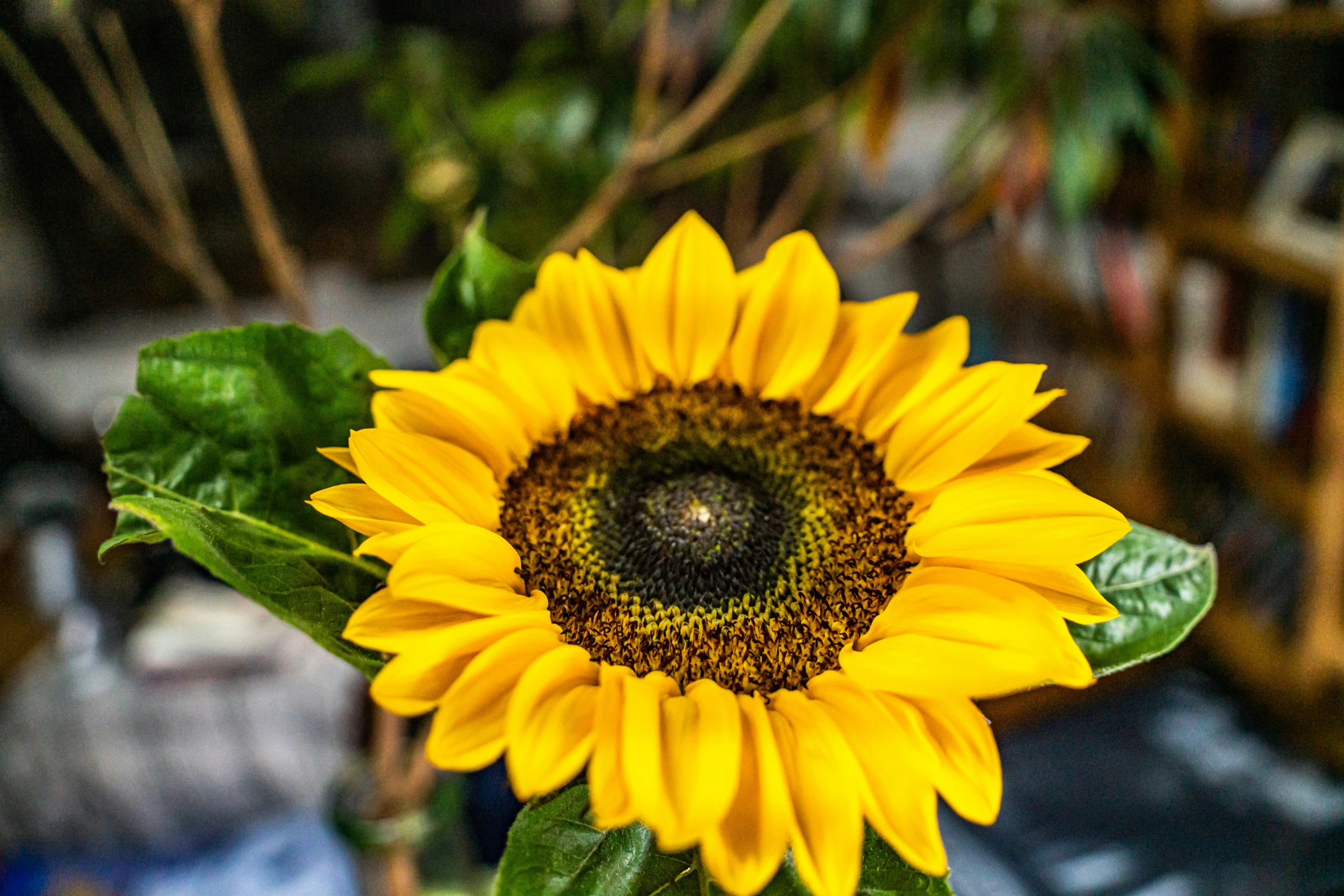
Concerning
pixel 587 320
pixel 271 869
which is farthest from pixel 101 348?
pixel 587 320

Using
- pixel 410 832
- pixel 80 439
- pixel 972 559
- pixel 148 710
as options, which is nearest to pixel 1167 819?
pixel 410 832

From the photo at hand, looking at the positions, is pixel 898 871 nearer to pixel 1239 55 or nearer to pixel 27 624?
pixel 1239 55

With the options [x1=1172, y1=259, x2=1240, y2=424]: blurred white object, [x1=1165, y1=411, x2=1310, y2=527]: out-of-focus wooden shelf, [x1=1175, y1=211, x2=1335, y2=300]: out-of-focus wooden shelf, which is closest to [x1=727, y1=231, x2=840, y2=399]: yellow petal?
[x1=1175, y1=211, x2=1335, y2=300]: out-of-focus wooden shelf

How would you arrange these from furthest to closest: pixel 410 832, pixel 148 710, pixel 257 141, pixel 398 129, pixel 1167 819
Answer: pixel 257 141
pixel 148 710
pixel 1167 819
pixel 398 129
pixel 410 832

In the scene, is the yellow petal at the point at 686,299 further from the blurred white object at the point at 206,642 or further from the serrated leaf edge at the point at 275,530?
the blurred white object at the point at 206,642

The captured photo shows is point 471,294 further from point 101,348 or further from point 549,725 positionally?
point 101,348

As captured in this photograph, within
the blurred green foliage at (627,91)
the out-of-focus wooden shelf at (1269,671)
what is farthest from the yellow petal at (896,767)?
the out-of-focus wooden shelf at (1269,671)
